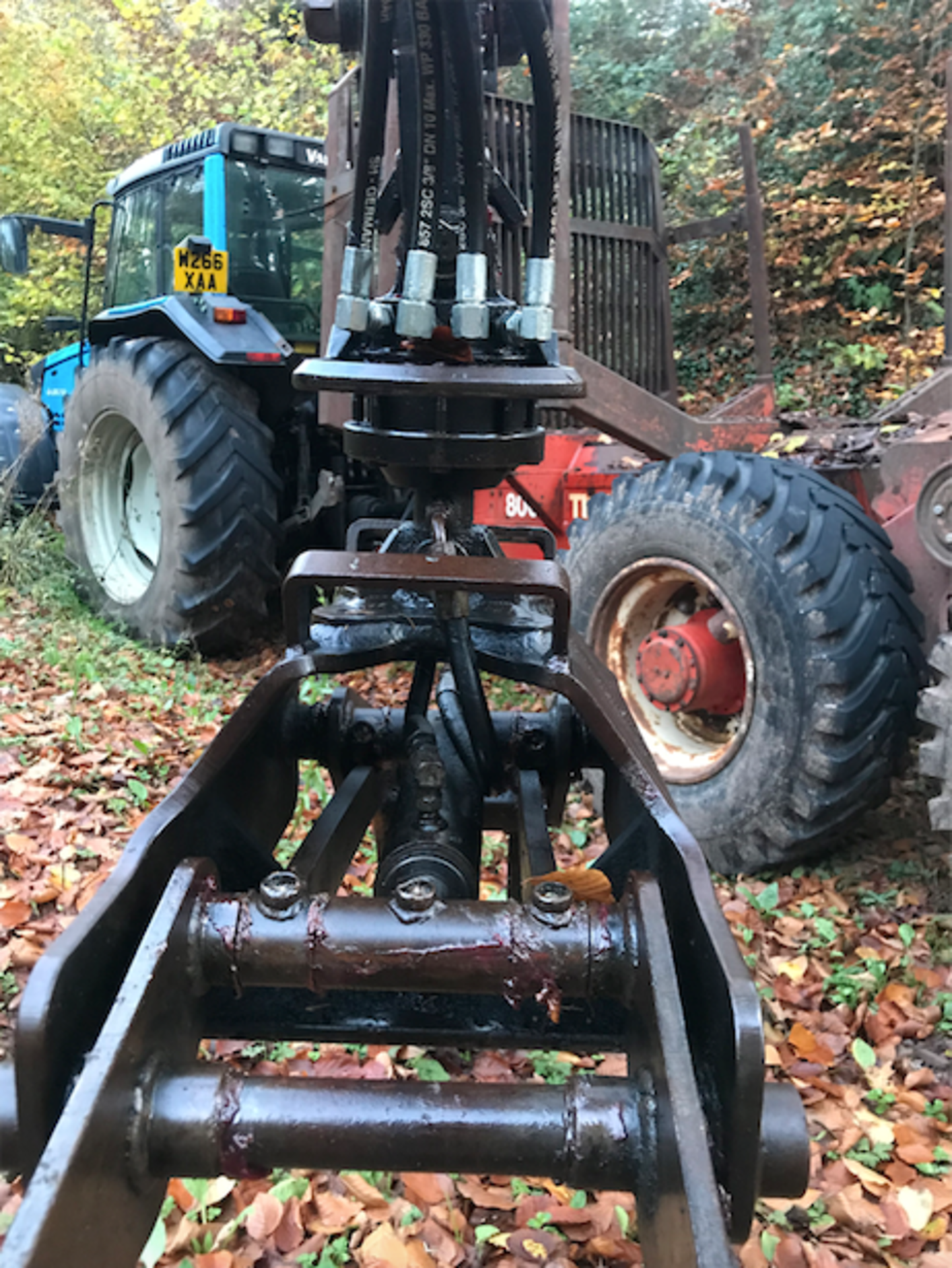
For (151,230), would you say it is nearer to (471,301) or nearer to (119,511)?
(119,511)

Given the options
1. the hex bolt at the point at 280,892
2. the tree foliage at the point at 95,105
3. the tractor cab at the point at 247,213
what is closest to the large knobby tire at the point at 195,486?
the tractor cab at the point at 247,213

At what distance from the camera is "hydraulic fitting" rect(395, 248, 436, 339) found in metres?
1.68

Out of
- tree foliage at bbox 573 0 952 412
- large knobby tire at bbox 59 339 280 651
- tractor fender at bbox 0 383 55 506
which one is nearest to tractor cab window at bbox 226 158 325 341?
large knobby tire at bbox 59 339 280 651

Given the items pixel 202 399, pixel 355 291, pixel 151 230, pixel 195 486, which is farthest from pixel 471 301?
pixel 151 230

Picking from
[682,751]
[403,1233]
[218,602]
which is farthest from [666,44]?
[403,1233]

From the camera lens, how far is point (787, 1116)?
1.14m

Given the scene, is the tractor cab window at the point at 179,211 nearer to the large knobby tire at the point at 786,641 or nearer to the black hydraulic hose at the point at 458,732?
the large knobby tire at the point at 786,641

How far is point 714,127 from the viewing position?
12.0 meters

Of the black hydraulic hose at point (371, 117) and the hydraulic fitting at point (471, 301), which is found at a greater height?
the black hydraulic hose at point (371, 117)

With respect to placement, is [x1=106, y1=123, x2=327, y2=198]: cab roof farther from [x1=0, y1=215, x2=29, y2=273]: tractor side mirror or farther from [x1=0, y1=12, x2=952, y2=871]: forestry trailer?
[x1=0, y1=215, x2=29, y2=273]: tractor side mirror

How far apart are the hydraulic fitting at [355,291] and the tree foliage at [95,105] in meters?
12.1

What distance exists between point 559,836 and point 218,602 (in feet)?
8.49

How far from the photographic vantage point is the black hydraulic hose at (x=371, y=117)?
163 cm

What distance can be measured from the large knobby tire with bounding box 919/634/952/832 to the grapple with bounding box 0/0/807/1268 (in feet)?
3.76
